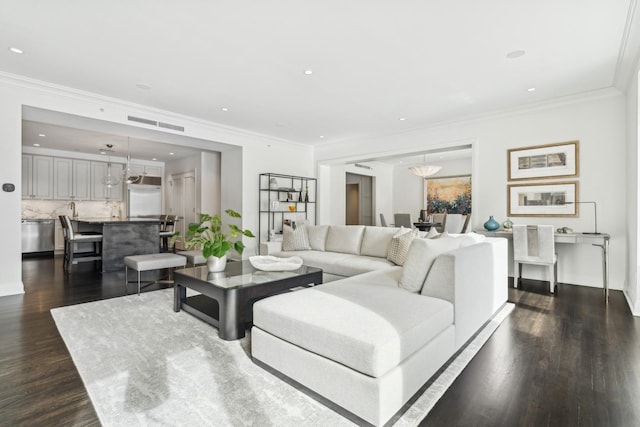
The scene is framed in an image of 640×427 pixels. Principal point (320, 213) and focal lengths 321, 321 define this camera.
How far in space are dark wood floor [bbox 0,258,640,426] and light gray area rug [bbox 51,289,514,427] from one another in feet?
0.27

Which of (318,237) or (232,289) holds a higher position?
(318,237)

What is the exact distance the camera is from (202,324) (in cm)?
285

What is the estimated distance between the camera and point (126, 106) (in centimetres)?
→ 473

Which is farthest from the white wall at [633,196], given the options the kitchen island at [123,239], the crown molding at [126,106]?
the kitchen island at [123,239]

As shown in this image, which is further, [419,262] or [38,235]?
[38,235]

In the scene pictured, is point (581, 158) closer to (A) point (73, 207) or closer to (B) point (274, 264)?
(B) point (274, 264)

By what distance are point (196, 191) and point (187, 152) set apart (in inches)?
40.1

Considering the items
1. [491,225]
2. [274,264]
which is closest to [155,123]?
[274,264]

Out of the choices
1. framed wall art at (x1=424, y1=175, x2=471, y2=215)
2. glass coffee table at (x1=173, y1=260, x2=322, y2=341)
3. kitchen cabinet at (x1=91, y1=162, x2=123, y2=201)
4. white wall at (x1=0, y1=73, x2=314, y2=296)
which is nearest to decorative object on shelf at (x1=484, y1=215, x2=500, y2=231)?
glass coffee table at (x1=173, y1=260, x2=322, y2=341)

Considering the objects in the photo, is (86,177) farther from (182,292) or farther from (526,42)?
(526,42)

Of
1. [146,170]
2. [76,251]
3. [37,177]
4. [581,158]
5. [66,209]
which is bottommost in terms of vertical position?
[76,251]

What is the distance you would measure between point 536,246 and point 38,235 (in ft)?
32.9

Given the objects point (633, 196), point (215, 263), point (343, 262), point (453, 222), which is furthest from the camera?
point (453, 222)

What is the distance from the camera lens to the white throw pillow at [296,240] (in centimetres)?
500
